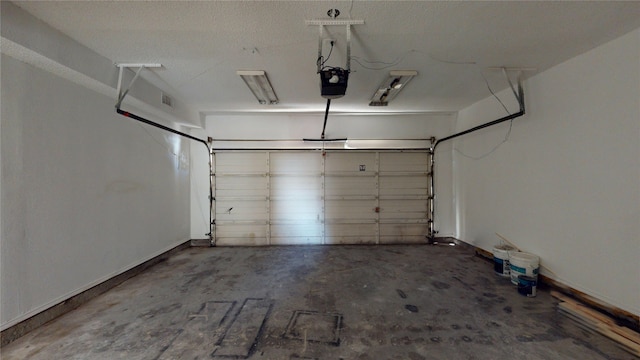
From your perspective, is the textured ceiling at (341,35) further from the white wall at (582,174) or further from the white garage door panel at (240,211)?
the white garage door panel at (240,211)

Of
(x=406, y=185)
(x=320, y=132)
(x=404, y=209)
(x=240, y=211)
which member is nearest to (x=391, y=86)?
(x=320, y=132)

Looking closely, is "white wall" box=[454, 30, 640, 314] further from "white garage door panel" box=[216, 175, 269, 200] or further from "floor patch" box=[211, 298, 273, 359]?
"white garage door panel" box=[216, 175, 269, 200]

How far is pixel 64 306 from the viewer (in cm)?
228

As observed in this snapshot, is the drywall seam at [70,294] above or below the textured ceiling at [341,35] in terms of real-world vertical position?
below

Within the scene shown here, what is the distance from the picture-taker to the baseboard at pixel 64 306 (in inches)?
73.6

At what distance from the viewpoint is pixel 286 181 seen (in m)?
4.93

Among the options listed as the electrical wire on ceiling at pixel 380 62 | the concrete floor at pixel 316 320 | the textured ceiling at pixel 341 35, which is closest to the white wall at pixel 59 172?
the textured ceiling at pixel 341 35

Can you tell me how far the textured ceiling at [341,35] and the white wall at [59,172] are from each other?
12.1 inches

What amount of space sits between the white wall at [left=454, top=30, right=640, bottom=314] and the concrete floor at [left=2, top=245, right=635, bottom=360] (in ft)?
2.06

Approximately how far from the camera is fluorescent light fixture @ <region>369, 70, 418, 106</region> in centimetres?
285

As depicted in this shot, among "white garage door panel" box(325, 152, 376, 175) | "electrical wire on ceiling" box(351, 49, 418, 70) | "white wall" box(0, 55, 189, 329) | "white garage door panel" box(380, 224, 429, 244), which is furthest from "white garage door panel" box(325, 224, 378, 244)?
"white wall" box(0, 55, 189, 329)

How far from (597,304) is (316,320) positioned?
295 centimetres

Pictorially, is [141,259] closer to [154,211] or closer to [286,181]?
[154,211]

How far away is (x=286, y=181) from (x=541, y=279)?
4.41m
